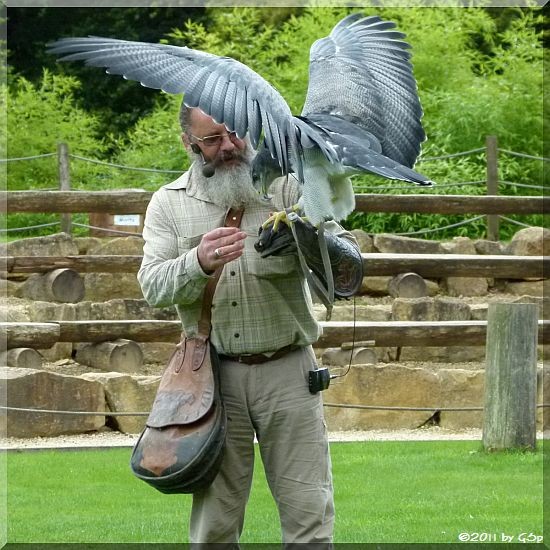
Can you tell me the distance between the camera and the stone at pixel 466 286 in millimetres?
9906

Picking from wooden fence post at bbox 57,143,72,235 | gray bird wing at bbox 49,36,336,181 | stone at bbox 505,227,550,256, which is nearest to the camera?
gray bird wing at bbox 49,36,336,181

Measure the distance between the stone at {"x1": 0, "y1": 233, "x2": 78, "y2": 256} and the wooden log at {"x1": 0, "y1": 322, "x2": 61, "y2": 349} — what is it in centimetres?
241

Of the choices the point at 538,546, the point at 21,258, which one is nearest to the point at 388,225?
the point at 21,258

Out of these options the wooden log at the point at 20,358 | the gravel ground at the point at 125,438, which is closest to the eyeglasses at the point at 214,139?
the gravel ground at the point at 125,438

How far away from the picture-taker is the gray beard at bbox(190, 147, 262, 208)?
11.2ft

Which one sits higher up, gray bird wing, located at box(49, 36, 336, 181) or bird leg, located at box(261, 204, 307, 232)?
gray bird wing, located at box(49, 36, 336, 181)

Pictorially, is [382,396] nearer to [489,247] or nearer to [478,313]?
[478,313]

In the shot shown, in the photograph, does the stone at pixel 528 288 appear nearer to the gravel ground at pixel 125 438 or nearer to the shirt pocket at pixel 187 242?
the gravel ground at pixel 125 438

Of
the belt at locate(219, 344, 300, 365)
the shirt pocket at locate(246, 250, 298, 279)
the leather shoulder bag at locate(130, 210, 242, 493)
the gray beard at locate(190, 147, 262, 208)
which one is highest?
the gray beard at locate(190, 147, 262, 208)

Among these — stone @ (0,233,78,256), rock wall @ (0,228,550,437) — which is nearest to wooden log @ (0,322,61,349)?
rock wall @ (0,228,550,437)

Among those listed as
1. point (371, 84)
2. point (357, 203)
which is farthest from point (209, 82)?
point (357, 203)

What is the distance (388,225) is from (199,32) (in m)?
4.73

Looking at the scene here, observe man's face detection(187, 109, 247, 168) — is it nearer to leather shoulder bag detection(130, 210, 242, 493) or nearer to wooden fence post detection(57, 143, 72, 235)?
leather shoulder bag detection(130, 210, 242, 493)

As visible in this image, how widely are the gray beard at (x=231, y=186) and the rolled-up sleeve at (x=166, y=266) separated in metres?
0.15
